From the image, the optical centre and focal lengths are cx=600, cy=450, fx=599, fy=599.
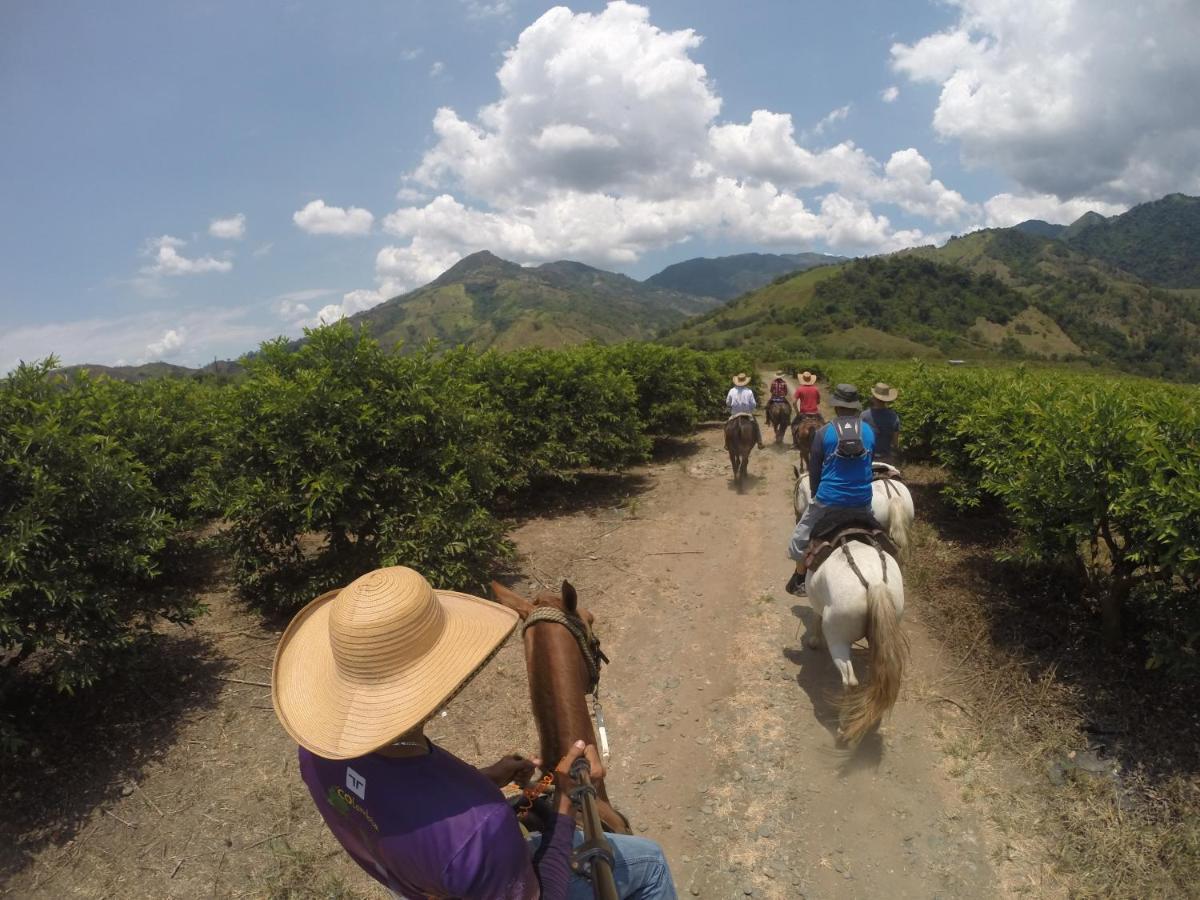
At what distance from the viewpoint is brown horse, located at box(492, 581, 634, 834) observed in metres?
2.14

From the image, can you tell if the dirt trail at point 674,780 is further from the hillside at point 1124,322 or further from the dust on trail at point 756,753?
the hillside at point 1124,322

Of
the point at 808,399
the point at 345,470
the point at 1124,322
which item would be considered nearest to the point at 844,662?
the point at 345,470

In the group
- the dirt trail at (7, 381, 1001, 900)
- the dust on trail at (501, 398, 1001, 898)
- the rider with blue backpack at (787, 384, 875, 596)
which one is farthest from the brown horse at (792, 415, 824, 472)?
the rider with blue backpack at (787, 384, 875, 596)

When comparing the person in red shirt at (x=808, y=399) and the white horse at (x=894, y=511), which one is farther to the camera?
the person in red shirt at (x=808, y=399)

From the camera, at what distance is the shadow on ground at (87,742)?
12.1 ft

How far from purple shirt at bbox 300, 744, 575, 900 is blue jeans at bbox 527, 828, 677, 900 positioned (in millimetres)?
514

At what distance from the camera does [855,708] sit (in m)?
4.05

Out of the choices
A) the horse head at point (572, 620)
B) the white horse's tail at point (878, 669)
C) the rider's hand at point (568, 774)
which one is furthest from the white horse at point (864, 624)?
the rider's hand at point (568, 774)

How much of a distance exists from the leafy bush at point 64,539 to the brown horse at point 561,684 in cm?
349

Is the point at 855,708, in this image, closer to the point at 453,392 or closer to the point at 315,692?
the point at 315,692

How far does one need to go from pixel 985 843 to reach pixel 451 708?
3.75 m

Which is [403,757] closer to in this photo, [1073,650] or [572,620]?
[572,620]

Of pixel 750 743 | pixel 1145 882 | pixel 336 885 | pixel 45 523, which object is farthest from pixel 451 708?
pixel 1145 882

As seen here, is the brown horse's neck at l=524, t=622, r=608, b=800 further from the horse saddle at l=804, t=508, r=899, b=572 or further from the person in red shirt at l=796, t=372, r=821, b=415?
the person in red shirt at l=796, t=372, r=821, b=415
